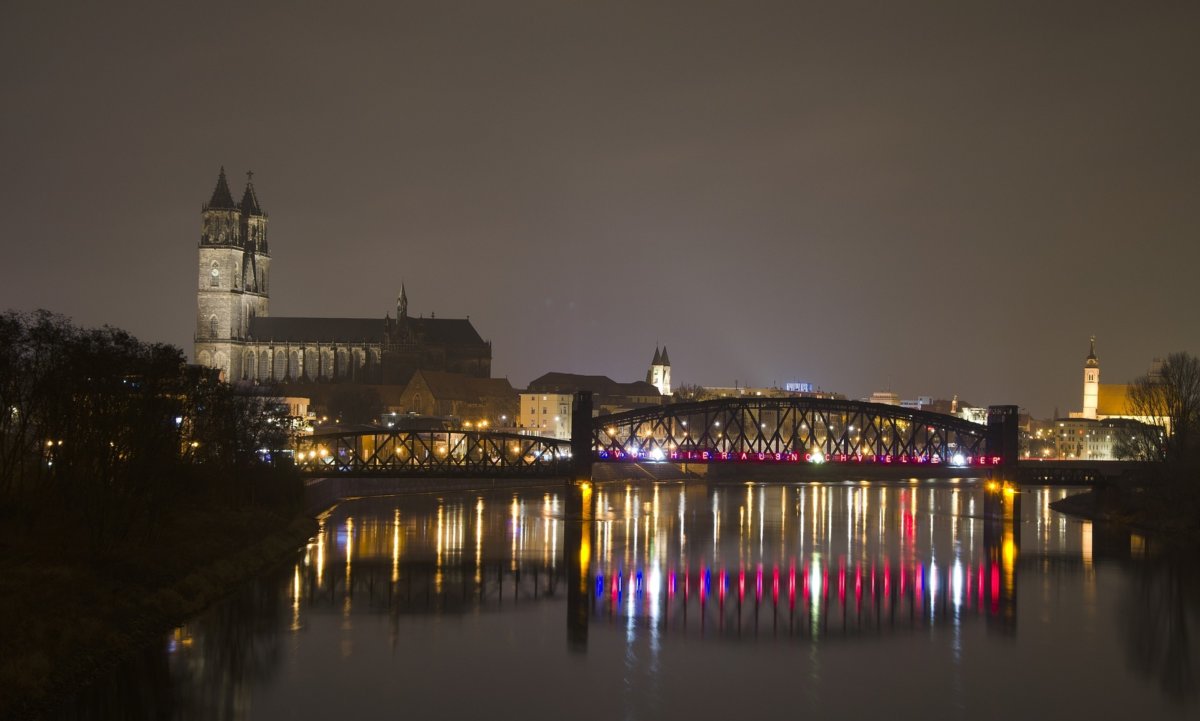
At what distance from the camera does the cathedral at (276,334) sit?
595 ft

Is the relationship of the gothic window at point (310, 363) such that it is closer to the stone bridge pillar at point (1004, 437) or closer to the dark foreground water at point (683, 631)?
the dark foreground water at point (683, 631)

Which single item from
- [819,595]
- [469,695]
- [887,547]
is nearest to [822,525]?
[887,547]

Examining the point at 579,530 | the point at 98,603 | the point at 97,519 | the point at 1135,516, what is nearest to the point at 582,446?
the point at 579,530

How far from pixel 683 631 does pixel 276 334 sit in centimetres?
15197

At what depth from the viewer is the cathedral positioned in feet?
595

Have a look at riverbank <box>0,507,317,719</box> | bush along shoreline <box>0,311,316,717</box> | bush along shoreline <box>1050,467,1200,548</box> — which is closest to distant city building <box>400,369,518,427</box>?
bush along shoreline <box>1050,467,1200,548</box>

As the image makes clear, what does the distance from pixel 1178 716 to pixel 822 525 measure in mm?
46710

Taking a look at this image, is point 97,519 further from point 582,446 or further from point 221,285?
point 221,285

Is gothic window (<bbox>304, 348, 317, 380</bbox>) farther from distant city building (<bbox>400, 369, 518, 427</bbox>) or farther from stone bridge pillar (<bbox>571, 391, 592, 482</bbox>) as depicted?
stone bridge pillar (<bbox>571, 391, 592, 482</bbox>)

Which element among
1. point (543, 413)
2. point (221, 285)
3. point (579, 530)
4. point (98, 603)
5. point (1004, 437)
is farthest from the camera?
point (221, 285)

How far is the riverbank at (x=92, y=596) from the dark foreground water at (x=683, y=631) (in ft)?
2.98

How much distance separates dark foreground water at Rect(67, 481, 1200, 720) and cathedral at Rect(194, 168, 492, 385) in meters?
112

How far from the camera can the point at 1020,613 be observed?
151 feet

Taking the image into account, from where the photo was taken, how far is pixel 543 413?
17350 cm
